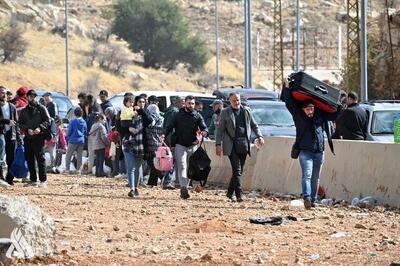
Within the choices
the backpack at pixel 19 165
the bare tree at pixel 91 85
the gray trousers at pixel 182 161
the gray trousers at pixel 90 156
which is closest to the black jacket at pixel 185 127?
the gray trousers at pixel 182 161

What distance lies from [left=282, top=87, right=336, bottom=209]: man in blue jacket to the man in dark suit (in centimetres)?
618

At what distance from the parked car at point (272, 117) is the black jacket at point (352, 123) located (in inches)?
167

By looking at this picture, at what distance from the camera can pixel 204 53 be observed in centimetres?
10812

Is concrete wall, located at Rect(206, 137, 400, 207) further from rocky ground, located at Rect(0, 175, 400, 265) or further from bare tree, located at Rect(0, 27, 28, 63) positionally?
bare tree, located at Rect(0, 27, 28, 63)

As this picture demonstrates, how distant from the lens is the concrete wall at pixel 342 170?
17.7m

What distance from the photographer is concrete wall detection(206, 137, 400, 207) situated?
17672 millimetres

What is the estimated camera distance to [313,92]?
681 inches

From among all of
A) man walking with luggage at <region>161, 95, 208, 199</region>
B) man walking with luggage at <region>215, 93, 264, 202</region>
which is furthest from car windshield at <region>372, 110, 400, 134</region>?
man walking with luggage at <region>215, 93, 264, 202</region>

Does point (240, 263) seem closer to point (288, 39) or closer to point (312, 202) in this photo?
point (312, 202)

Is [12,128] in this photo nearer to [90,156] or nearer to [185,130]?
[185,130]

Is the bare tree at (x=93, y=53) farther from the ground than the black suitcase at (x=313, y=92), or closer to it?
farther from the ground

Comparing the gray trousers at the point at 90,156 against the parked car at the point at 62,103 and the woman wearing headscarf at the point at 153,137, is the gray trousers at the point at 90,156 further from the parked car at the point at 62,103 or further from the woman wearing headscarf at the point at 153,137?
the parked car at the point at 62,103

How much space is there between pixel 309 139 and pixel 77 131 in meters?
10.7

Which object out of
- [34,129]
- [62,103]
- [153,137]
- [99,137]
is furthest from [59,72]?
[153,137]
